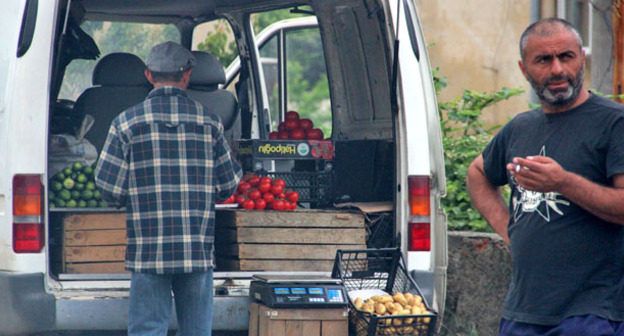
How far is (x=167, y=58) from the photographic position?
4738 mm

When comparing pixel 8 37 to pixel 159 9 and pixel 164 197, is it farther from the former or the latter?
pixel 159 9

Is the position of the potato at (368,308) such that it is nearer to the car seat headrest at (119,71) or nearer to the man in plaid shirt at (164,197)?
the man in plaid shirt at (164,197)

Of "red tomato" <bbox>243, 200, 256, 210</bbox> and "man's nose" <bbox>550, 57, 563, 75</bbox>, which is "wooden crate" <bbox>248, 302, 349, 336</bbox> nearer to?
"red tomato" <bbox>243, 200, 256, 210</bbox>

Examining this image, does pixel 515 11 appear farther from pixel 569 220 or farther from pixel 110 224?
pixel 569 220

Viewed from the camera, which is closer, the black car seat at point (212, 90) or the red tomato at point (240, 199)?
the red tomato at point (240, 199)

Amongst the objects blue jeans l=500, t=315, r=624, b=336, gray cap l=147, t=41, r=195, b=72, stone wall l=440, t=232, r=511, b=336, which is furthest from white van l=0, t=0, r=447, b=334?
blue jeans l=500, t=315, r=624, b=336

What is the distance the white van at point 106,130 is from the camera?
4.62 meters

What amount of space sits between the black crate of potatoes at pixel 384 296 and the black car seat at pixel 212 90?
153 cm

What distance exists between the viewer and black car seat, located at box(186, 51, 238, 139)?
6292 mm

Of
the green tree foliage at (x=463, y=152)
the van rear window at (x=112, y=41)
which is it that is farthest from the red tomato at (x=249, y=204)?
the green tree foliage at (x=463, y=152)

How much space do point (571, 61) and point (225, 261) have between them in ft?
9.14

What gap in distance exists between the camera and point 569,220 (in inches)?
127

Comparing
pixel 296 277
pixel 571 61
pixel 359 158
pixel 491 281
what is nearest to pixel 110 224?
pixel 296 277

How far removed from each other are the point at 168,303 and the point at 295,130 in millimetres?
2272
